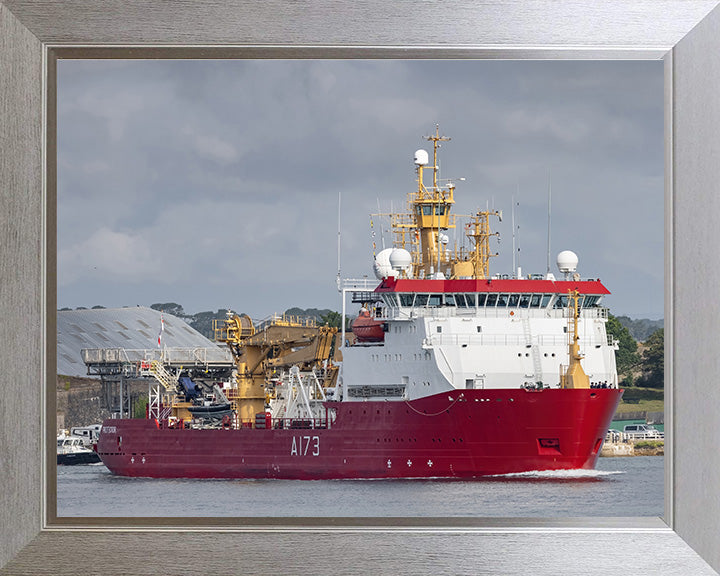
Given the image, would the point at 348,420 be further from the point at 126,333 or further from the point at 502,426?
the point at 126,333

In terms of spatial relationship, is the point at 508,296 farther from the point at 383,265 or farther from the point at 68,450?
the point at 68,450

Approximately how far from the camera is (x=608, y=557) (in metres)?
5.50

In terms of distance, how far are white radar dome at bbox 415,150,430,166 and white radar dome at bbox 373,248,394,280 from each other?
89.1 inches

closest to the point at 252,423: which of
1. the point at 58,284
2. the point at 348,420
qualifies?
the point at 348,420

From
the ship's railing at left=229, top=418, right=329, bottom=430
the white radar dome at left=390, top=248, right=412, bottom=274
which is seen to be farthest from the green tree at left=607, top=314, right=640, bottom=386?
the ship's railing at left=229, top=418, right=329, bottom=430

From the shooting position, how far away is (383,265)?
17.6 m

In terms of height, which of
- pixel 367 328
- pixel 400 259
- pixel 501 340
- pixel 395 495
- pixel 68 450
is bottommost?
pixel 395 495

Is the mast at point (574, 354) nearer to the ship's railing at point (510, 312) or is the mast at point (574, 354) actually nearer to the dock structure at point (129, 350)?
the ship's railing at point (510, 312)

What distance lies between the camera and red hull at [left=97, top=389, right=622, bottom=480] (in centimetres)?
1425

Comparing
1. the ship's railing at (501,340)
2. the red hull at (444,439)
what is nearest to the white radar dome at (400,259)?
Result: the ship's railing at (501,340)

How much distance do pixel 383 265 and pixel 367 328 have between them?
180 centimetres

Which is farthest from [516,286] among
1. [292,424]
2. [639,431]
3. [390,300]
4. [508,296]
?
[292,424]

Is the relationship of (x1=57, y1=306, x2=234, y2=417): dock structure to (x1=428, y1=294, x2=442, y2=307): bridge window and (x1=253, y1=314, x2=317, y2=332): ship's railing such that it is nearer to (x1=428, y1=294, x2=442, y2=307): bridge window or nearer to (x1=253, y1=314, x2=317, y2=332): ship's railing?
(x1=253, y1=314, x2=317, y2=332): ship's railing

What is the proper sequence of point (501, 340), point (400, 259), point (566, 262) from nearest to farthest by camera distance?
1. point (566, 262)
2. point (501, 340)
3. point (400, 259)
